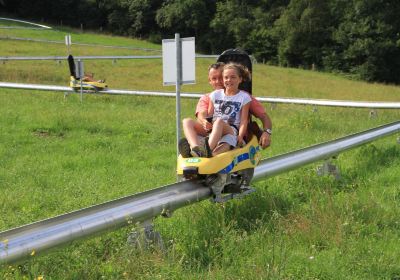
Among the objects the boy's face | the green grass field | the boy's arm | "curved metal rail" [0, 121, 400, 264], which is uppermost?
the boy's face

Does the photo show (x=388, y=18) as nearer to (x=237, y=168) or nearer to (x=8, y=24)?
(x=8, y=24)

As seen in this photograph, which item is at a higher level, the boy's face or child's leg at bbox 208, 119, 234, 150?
the boy's face

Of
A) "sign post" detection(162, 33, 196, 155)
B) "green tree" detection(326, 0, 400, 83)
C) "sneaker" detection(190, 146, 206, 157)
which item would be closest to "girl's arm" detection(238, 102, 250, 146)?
"sneaker" detection(190, 146, 206, 157)

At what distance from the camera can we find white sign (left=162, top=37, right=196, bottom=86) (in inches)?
261

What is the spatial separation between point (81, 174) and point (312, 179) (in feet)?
10.9

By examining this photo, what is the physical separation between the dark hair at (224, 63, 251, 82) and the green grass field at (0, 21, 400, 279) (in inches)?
53.3

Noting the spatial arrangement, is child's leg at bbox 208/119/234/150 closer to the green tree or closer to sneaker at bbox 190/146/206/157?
sneaker at bbox 190/146/206/157

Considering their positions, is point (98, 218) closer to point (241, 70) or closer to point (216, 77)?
point (241, 70)

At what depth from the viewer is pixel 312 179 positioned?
6922mm

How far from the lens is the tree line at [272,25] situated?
165 feet

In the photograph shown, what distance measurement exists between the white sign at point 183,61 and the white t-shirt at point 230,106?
4.42ft

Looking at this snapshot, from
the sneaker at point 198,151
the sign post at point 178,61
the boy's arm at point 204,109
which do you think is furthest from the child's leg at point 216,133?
the sign post at point 178,61

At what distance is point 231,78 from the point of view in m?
5.25

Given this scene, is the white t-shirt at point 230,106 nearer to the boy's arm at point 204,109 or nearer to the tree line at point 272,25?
the boy's arm at point 204,109
